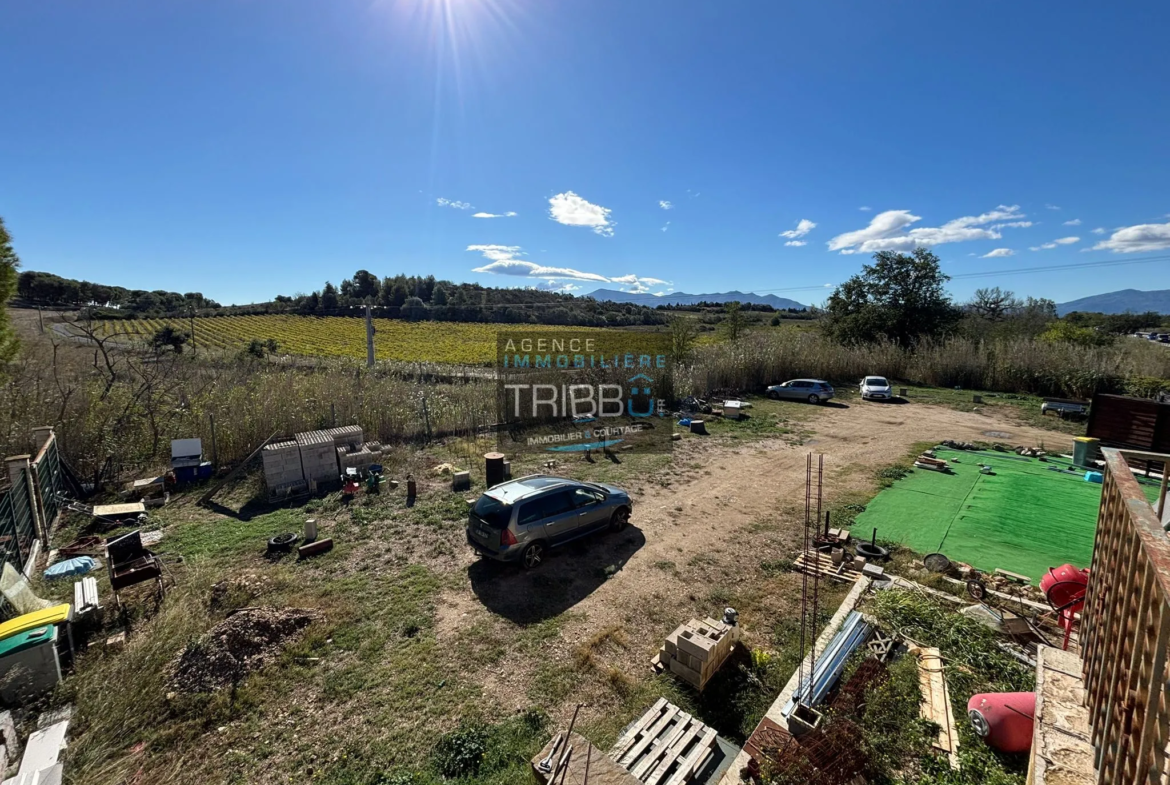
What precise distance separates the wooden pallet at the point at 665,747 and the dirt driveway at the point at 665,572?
2.02 ft

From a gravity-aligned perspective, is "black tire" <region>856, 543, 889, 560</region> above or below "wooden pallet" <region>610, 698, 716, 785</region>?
above

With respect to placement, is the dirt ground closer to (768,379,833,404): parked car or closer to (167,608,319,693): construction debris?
(167,608,319,693): construction debris

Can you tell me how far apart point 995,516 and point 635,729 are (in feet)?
31.5

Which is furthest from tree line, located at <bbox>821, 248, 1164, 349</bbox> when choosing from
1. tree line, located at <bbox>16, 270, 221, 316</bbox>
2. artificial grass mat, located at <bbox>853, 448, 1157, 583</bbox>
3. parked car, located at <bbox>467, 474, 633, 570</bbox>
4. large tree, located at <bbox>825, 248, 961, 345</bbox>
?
tree line, located at <bbox>16, 270, 221, 316</bbox>

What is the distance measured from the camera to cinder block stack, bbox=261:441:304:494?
10.7 metres

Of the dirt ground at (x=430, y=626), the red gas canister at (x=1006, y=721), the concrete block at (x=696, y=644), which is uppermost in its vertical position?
the red gas canister at (x=1006, y=721)

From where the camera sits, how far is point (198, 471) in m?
11.4

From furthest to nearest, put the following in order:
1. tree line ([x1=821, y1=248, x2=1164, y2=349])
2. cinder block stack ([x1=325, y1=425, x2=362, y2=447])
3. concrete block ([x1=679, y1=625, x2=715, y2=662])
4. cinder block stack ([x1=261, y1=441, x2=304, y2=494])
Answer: tree line ([x1=821, y1=248, x2=1164, y2=349]) < cinder block stack ([x1=325, y1=425, x2=362, y2=447]) < cinder block stack ([x1=261, y1=441, x2=304, y2=494]) < concrete block ([x1=679, y1=625, x2=715, y2=662])

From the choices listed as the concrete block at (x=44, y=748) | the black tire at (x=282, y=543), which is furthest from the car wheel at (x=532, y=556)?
the concrete block at (x=44, y=748)

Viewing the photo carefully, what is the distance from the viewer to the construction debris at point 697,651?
208 inches

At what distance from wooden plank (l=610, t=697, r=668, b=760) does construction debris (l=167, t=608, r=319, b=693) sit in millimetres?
4310

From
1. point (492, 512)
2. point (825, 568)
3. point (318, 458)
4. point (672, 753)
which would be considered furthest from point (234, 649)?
point (825, 568)

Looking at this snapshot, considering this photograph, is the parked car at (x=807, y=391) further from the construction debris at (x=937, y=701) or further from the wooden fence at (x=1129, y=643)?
the wooden fence at (x=1129, y=643)

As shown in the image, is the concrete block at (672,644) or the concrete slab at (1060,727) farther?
the concrete block at (672,644)
